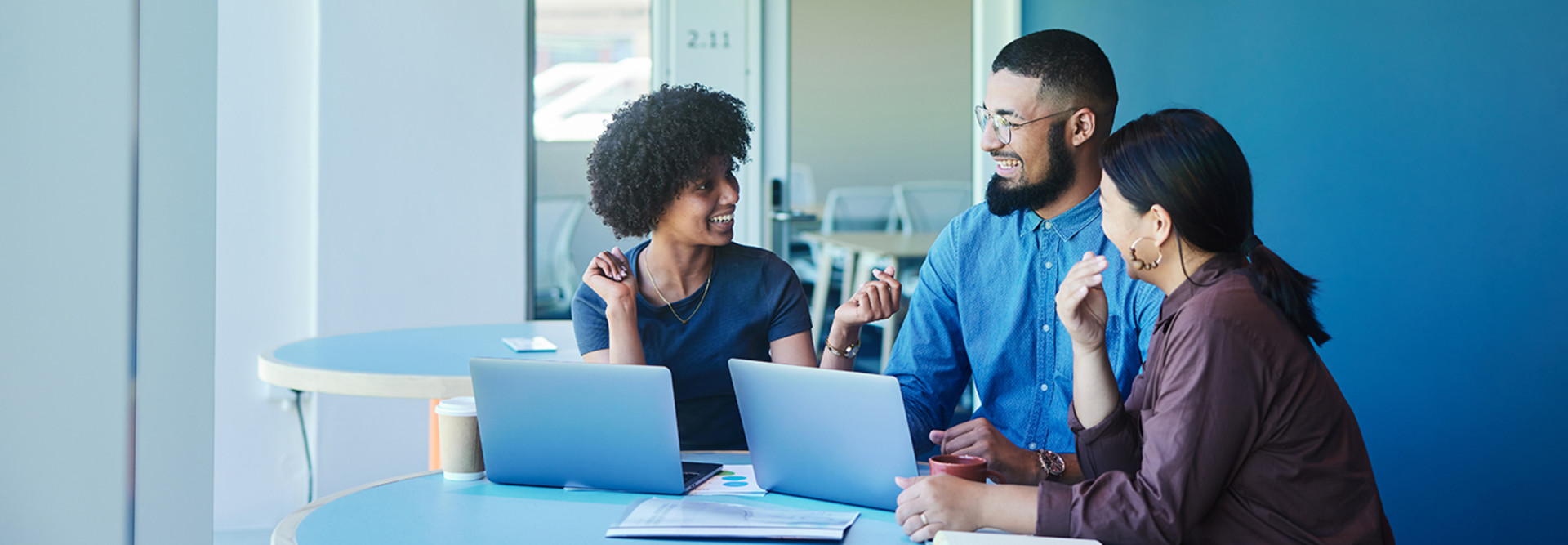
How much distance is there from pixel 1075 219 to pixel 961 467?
0.74 meters

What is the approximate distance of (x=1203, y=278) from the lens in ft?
4.19

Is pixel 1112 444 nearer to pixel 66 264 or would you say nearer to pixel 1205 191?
pixel 1205 191

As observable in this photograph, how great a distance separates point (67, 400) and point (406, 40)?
10.3 ft

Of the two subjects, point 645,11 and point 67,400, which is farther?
point 645,11

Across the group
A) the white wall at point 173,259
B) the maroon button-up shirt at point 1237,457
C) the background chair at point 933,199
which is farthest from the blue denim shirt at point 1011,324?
the background chair at point 933,199

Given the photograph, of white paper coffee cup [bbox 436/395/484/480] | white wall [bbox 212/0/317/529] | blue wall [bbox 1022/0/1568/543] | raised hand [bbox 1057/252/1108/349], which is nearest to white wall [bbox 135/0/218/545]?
white paper coffee cup [bbox 436/395/484/480]

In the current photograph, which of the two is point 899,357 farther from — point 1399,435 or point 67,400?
point 67,400

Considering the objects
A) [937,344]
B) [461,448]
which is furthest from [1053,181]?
[461,448]

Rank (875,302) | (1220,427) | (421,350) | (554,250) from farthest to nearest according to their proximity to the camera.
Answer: (554,250) → (421,350) → (875,302) → (1220,427)

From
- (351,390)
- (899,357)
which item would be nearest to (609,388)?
(899,357)

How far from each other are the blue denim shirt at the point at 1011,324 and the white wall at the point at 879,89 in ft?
8.01

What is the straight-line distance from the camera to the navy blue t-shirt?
1.92 metres

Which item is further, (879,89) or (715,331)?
(879,89)

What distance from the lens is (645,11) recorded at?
159 inches
